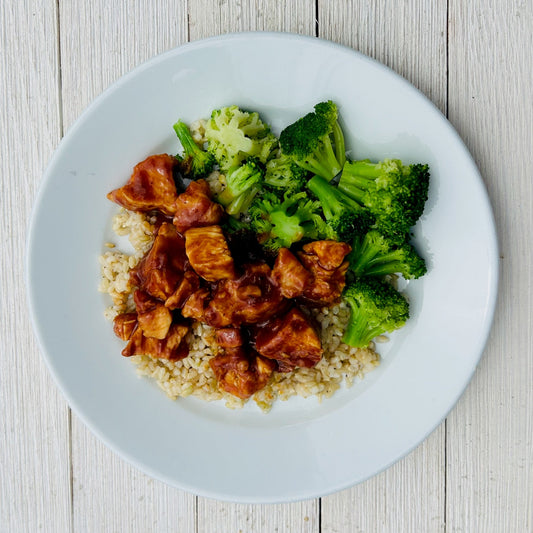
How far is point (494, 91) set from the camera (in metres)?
3.03

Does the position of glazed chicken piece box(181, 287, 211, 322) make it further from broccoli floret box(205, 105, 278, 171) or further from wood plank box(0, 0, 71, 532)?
wood plank box(0, 0, 71, 532)

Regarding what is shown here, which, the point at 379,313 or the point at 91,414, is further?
the point at 91,414

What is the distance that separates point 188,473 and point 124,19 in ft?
8.76

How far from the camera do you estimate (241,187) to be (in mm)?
2871

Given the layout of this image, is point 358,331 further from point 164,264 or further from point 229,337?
point 164,264

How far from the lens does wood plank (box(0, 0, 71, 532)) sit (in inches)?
129

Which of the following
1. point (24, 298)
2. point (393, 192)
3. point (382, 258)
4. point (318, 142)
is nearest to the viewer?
point (393, 192)

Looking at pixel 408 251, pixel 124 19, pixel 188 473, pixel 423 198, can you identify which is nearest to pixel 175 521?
pixel 188 473

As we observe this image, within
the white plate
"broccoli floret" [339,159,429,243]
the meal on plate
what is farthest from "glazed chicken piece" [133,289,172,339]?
"broccoli floret" [339,159,429,243]

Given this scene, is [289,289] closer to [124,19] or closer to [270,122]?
[270,122]

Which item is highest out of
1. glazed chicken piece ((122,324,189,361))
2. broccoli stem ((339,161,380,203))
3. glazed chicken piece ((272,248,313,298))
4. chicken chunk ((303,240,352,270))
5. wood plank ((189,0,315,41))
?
wood plank ((189,0,315,41))

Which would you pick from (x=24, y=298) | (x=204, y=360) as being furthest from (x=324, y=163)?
(x=24, y=298)

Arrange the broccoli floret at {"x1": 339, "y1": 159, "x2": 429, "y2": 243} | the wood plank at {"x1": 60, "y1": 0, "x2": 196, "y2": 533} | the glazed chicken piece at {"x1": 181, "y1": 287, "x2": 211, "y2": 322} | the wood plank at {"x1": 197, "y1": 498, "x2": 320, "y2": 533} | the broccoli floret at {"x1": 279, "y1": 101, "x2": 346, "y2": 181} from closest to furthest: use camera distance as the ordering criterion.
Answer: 1. the broccoli floret at {"x1": 339, "y1": 159, "x2": 429, "y2": 243}
2. the broccoli floret at {"x1": 279, "y1": 101, "x2": 346, "y2": 181}
3. the glazed chicken piece at {"x1": 181, "y1": 287, "x2": 211, "y2": 322}
4. the wood plank at {"x1": 60, "y1": 0, "x2": 196, "y2": 533}
5. the wood plank at {"x1": 197, "y1": 498, "x2": 320, "y2": 533}

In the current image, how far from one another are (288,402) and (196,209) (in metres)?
1.26
